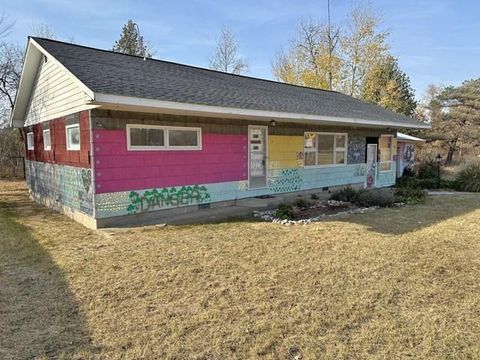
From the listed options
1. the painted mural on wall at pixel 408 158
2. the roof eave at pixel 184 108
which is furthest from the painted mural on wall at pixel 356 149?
the painted mural on wall at pixel 408 158

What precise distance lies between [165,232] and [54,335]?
143 inches

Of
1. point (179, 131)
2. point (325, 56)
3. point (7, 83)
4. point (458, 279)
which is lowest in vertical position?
point (458, 279)

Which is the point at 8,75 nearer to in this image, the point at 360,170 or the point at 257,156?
the point at 257,156

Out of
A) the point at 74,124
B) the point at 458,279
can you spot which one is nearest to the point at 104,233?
the point at 74,124

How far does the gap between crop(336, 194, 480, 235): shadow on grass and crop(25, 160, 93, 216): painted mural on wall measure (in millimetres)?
5763

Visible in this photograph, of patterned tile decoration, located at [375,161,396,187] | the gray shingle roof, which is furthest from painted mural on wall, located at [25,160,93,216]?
patterned tile decoration, located at [375,161,396,187]

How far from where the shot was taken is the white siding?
722 centimetres

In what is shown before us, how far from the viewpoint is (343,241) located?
5.87 m

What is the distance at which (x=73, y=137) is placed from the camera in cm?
777

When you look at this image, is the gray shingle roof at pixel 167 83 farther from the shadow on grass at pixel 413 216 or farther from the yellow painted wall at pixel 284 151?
the shadow on grass at pixel 413 216

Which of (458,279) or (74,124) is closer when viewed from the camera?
(458,279)

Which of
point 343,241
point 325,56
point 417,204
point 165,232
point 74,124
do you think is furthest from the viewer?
point 325,56

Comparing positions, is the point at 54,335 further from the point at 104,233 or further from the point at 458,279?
the point at 458,279

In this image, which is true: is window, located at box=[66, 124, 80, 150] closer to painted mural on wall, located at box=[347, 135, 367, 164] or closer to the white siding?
the white siding
